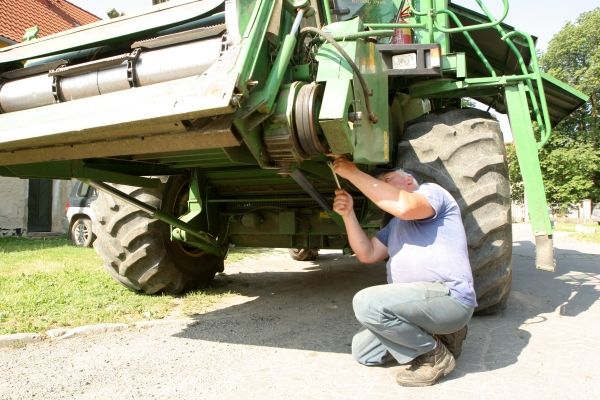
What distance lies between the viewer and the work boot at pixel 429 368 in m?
2.55

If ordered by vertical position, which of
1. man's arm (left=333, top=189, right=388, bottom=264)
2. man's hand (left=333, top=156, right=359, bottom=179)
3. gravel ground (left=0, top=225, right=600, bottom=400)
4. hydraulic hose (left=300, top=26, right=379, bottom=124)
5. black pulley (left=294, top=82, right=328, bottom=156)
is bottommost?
gravel ground (left=0, top=225, right=600, bottom=400)

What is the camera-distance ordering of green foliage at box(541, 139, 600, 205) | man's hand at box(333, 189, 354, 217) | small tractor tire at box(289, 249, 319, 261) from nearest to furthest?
man's hand at box(333, 189, 354, 217) < small tractor tire at box(289, 249, 319, 261) < green foliage at box(541, 139, 600, 205)

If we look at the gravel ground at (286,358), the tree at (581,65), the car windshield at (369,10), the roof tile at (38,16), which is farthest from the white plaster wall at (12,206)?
the tree at (581,65)

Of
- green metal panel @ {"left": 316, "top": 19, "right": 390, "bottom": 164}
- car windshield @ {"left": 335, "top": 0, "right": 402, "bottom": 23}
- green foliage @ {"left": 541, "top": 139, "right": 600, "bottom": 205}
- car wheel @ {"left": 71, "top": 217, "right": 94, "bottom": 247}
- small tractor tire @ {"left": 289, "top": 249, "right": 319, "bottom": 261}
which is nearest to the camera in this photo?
green metal panel @ {"left": 316, "top": 19, "right": 390, "bottom": 164}

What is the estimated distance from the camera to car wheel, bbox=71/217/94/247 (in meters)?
11.4

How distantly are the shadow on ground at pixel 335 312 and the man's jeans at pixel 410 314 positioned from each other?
286 millimetres

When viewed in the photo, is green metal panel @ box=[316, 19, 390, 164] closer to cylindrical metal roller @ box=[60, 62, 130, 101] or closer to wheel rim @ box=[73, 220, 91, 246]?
cylindrical metal roller @ box=[60, 62, 130, 101]

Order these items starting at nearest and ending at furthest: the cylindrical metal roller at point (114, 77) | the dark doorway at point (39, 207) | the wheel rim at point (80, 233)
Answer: the cylindrical metal roller at point (114, 77), the wheel rim at point (80, 233), the dark doorway at point (39, 207)

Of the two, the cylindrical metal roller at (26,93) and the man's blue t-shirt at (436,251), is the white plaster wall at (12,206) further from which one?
the man's blue t-shirt at (436,251)

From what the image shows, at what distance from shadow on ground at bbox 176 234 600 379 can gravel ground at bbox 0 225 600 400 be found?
0.05 feet

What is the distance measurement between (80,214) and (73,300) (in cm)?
774

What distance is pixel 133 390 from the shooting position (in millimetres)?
2551

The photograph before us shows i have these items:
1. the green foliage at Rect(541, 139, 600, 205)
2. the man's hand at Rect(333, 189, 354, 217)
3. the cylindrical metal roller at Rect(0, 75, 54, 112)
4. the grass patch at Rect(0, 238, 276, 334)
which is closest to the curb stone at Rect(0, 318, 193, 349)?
the grass patch at Rect(0, 238, 276, 334)

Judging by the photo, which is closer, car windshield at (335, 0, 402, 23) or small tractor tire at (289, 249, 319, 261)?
car windshield at (335, 0, 402, 23)
